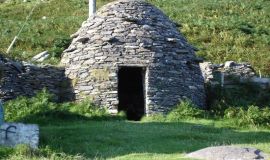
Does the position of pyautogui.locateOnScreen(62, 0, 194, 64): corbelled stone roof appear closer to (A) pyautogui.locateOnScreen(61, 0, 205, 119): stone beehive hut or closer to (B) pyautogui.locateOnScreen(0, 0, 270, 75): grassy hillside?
(A) pyautogui.locateOnScreen(61, 0, 205, 119): stone beehive hut

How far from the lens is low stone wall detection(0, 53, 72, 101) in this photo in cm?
A: 1802

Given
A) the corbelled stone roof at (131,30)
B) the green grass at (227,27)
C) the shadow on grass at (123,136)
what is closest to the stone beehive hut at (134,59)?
the corbelled stone roof at (131,30)

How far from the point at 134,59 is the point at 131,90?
2.76m

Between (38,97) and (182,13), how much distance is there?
82.4 feet

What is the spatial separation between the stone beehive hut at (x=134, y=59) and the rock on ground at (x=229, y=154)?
6.81 m

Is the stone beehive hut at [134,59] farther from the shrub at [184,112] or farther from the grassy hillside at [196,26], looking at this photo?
the grassy hillside at [196,26]

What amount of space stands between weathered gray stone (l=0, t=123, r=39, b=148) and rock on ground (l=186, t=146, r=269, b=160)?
3.06m

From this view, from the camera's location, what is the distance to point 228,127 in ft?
53.6

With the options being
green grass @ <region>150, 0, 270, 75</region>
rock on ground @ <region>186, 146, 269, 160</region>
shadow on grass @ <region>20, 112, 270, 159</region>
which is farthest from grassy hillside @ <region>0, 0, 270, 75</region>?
rock on ground @ <region>186, 146, 269, 160</region>

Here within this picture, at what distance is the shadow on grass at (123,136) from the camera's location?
1272 centimetres

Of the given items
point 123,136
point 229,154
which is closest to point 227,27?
point 123,136

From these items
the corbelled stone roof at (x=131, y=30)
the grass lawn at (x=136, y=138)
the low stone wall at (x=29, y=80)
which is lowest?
the grass lawn at (x=136, y=138)

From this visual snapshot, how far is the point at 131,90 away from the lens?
20.8 m

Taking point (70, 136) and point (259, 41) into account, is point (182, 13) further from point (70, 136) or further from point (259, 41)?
point (70, 136)
